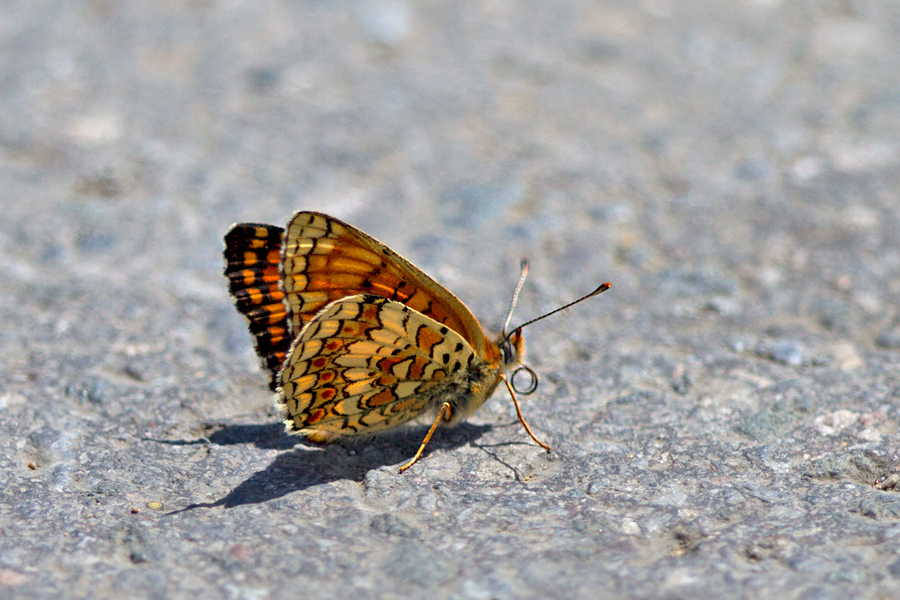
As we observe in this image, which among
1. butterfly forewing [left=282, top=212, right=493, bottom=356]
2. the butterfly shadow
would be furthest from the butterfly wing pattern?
the butterfly shadow

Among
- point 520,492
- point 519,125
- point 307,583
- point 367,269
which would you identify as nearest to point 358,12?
point 519,125

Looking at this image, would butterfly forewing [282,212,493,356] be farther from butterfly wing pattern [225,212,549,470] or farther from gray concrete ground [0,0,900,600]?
gray concrete ground [0,0,900,600]

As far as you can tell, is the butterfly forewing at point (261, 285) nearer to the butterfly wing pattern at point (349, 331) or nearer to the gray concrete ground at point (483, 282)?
the butterfly wing pattern at point (349, 331)

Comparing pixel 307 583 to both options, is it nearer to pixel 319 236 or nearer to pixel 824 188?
pixel 319 236

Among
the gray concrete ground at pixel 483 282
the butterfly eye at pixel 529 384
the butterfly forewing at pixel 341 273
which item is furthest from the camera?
the butterfly eye at pixel 529 384

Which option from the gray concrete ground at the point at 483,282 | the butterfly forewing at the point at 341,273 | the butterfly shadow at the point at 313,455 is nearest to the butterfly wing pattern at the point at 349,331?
the butterfly forewing at the point at 341,273

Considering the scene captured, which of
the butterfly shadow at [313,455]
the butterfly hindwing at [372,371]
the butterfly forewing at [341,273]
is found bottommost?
the butterfly shadow at [313,455]
